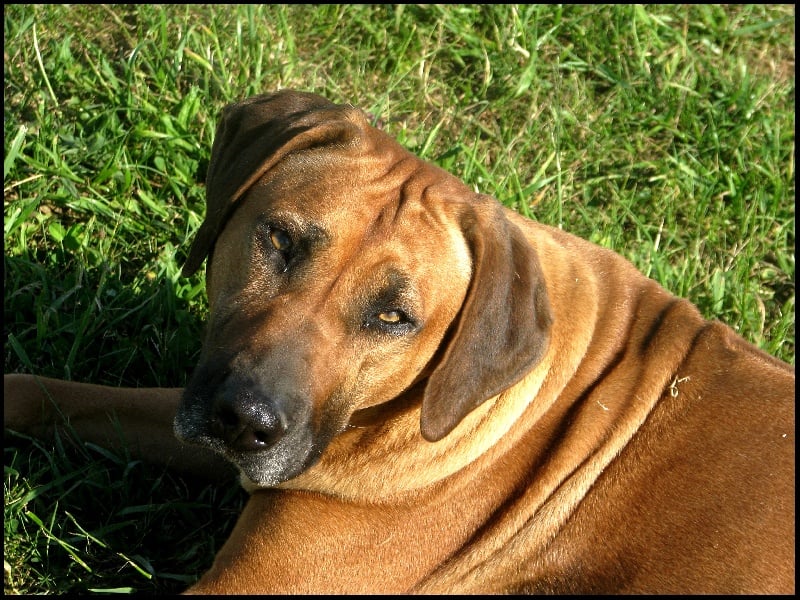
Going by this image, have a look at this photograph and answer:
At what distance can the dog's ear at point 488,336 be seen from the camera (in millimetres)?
4375

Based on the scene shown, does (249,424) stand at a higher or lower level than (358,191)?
lower

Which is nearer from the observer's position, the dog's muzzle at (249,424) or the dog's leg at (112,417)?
the dog's muzzle at (249,424)

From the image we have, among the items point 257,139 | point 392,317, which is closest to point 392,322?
point 392,317

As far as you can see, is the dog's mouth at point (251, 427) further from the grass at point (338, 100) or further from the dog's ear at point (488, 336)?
the grass at point (338, 100)

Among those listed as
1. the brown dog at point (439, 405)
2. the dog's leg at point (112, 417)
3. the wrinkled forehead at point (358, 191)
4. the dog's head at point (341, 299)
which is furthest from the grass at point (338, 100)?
the wrinkled forehead at point (358, 191)

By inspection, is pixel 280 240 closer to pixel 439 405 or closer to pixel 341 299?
pixel 341 299

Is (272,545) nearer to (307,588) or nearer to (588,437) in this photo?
(307,588)

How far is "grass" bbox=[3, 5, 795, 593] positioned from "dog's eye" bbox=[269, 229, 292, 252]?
1.68 metres

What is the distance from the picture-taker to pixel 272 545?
450 centimetres

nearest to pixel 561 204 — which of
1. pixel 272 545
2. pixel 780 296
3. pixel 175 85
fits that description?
pixel 780 296

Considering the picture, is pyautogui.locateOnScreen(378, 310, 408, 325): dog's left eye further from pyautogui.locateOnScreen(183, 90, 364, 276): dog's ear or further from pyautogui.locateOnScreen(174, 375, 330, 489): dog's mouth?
pyautogui.locateOnScreen(183, 90, 364, 276): dog's ear

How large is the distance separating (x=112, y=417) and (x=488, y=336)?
2.16 meters

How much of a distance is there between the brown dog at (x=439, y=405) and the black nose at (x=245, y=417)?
0.4 inches

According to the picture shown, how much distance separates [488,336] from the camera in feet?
14.4
